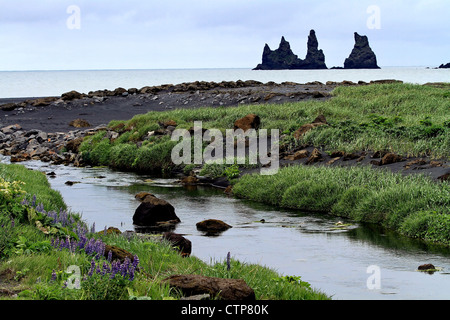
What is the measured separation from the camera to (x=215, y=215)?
14.8 m

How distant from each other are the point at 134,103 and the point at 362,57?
107014mm

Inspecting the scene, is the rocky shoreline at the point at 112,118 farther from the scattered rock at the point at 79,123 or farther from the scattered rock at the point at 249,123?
the scattered rock at the point at 249,123

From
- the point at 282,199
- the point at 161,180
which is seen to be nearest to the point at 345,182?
the point at 282,199

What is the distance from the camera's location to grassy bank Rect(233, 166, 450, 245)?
1245 cm

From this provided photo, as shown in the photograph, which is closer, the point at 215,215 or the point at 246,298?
the point at 246,298

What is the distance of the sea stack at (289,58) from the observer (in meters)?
155

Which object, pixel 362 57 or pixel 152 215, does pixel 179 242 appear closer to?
pixel 152 215

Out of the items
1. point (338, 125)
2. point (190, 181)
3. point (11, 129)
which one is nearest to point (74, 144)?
point (11, 129)

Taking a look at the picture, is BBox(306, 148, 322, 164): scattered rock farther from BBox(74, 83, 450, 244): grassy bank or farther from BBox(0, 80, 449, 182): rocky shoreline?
BBox(74, 83, 450, 244): grassy bank

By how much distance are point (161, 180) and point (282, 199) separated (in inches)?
241
